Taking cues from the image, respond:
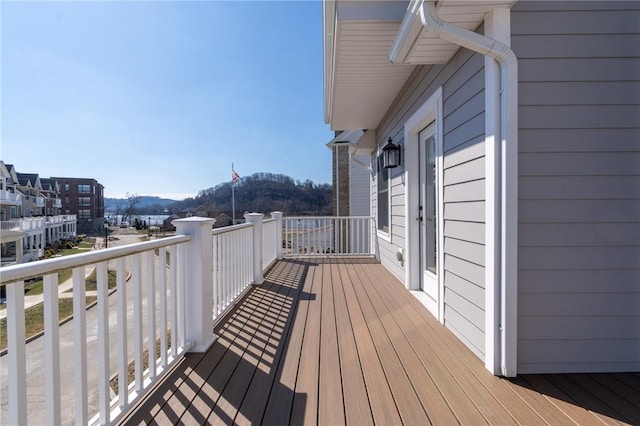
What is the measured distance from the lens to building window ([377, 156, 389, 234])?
4.91 metres

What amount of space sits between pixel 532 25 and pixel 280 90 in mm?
12643

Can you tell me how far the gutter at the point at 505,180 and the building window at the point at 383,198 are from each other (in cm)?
302

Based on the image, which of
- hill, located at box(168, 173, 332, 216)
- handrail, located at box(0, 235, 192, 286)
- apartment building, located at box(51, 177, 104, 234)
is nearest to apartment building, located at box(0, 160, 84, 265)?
handrail, located at box(0, 235, 192, 286)

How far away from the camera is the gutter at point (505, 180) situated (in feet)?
5.79

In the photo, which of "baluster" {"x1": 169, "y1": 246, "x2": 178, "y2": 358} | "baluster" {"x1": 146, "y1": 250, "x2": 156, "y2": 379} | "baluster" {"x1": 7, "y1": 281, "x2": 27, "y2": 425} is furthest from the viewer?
"baluster" {"x1": 169, "y1": 246, "x2": 178, "y2": 358}

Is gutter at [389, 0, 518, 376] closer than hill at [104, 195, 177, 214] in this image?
Yes

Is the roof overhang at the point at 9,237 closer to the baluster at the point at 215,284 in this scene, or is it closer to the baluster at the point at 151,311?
the baluster at the point at 215,284

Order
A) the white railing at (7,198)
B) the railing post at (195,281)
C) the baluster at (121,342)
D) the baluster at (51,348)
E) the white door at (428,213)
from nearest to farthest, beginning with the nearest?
the baluster at (51,348) → the baluster at (121,342) → the railing post at (195,281) → the white door at (428,213) → the white railing at (7,198)

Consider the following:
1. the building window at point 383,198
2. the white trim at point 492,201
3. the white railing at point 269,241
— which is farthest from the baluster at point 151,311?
the building window at point 383,198

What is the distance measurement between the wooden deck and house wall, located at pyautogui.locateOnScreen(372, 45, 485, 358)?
238 mm

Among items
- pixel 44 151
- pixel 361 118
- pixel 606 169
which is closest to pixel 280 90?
pixel 361 118

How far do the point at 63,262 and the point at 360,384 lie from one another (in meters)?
1.54

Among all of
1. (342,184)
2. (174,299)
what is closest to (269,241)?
(174,299)

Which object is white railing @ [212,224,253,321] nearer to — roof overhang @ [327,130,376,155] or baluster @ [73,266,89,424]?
baluster @ [73,266,89,424]
